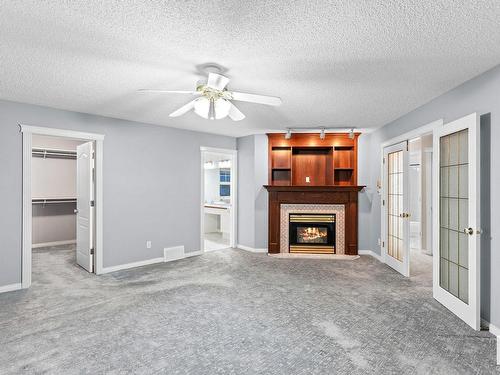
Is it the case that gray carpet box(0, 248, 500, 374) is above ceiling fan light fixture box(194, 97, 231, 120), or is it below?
below

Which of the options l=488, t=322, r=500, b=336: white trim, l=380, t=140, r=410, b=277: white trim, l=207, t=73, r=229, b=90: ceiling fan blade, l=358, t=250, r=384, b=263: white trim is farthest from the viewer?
l=358, t=250, r=384, b=263: white trim

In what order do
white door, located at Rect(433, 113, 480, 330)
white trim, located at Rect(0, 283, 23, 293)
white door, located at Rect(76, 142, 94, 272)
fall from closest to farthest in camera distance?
1. white door, located at Rect(433, 113, 480, 330)
2. white trim, located at Rect(0, 283, 23, 293)
3. white door, located at Rect(76, 142, 94, 272)

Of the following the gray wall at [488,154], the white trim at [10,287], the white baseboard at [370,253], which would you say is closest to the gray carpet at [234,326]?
the white trim at [10,287]

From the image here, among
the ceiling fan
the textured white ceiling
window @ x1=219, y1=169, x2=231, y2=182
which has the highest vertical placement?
the textured white ceiling

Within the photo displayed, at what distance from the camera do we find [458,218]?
9.83 ft

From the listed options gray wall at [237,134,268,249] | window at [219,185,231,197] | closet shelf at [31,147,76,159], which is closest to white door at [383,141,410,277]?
gray wall at [237,134,268,249]

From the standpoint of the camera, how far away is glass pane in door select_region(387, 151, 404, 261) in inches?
176

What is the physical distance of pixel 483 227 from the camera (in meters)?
2.71

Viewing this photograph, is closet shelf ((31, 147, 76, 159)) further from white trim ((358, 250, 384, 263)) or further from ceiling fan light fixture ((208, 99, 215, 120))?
white trim ((358, 250, 384, 263))

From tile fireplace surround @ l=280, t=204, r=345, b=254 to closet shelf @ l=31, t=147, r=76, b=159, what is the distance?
4899 mm

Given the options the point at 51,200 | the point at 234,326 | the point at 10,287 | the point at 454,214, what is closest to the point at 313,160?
the point at 454,214

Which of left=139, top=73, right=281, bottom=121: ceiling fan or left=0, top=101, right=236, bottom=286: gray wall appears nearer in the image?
left=139, top=73, right=281, bottom=121: ceiling fan

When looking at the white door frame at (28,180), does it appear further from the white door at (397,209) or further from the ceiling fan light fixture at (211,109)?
the white door at (397,209)

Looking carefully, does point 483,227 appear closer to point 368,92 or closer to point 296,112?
point 368,92
